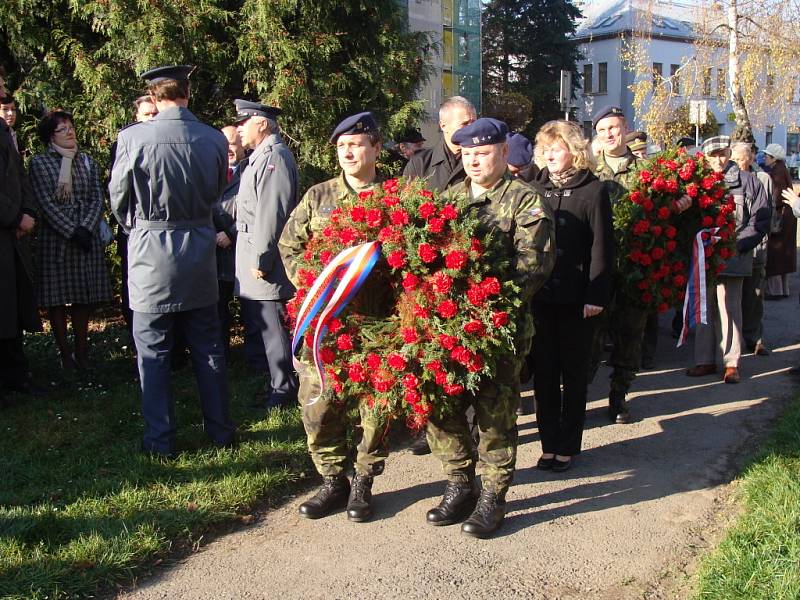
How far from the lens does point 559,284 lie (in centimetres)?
488

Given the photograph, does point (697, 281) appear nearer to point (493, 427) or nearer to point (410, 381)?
point (493, 427)

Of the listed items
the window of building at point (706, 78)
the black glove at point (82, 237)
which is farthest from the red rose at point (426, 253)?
the window of building at point (706, 78)

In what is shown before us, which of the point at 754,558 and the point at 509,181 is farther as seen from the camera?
the point at 509,181

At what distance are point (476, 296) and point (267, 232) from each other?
2.35 metres

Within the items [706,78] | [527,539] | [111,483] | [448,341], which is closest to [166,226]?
[111,483]

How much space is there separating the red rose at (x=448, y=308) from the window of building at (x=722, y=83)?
24.0m

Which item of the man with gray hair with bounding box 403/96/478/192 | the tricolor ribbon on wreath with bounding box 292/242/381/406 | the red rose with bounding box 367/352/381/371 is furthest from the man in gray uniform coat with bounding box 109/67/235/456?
the red rose with bounding box 367/352/381/371

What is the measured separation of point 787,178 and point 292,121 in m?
6.60

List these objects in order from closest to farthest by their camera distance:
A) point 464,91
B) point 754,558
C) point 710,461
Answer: point 754,558
point 710,461
point 464,91

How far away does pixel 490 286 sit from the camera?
3701 mm

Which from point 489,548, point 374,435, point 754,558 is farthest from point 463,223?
point 754,558

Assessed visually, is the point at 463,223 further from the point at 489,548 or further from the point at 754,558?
the point at 754,558

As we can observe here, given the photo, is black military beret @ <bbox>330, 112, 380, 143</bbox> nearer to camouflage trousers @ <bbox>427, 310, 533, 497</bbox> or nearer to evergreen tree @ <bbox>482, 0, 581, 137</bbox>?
camouflage trousers @ <bbox>427, 310, 533, 497</bbox>

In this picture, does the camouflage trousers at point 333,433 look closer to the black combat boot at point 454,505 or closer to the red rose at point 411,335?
the black combat boot at point 454,505
